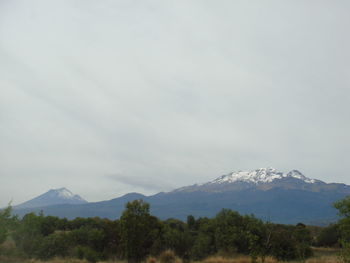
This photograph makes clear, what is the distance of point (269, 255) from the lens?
80.9 ft

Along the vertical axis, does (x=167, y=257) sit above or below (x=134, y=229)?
below

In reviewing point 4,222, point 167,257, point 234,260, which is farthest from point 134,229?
point 4,222

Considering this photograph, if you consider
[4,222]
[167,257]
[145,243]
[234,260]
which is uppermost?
[4,222]

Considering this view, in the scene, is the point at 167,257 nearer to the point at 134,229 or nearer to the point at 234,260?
the point at 134,229

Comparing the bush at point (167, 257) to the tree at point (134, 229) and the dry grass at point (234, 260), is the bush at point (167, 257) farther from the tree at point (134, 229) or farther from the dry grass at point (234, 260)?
the dry grass at point (234, 260)

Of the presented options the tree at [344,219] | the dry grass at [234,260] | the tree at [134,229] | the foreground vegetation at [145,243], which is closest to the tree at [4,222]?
the foreground vegetation at [145,243]

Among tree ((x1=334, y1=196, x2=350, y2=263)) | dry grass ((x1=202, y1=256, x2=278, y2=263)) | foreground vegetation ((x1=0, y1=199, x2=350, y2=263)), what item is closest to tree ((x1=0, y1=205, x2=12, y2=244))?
foreground vegetation ((x1=0, y1=199, x2=350, y2=263))

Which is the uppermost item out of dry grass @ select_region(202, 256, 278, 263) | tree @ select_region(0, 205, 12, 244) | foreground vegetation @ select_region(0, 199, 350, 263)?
tree @ select_region(0, 205, 12, 244)

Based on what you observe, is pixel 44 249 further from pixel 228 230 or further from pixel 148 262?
pixel 228 230

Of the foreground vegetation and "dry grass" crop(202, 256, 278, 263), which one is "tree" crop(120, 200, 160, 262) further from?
"dry grass" crop(202, 256, 278, 263)

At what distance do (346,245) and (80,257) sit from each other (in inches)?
725

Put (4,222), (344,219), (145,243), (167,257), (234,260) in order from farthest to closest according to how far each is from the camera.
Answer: (4,222), (145,243), (167,257), (234,260), (344,219)

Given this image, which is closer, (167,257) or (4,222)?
(167,257)

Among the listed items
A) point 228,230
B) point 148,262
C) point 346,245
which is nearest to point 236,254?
point 228,230
